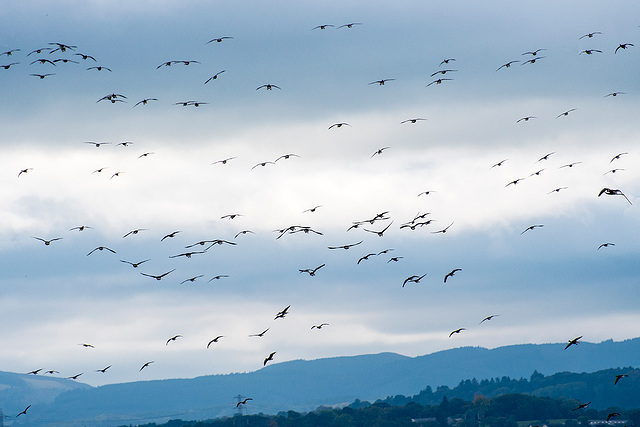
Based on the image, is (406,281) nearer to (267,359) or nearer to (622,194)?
(267,359)

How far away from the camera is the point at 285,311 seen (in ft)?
347

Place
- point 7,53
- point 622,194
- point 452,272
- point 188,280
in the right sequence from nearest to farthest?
point 622,194
point 7,53
point 452,272
point 188,280

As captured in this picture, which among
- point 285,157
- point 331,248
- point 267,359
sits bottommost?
point 267,359

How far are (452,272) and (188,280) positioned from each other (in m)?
25.1

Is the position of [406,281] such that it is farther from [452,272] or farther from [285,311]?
[285,311]

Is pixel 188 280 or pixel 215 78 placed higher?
pixel 215 78

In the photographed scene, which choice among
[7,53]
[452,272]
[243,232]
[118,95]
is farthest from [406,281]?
[7,53]

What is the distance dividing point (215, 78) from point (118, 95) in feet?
28.6

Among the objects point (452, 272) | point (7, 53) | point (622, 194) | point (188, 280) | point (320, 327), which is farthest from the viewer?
point (320, 327)

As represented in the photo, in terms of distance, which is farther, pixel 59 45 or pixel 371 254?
pixel 371 254

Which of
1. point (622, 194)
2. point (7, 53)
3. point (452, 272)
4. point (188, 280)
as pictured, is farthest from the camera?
point (188, 280)

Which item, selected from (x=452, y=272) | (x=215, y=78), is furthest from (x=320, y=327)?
(x=215, y=78)

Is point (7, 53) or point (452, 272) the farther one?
point (452, 272)

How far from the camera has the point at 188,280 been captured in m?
110
